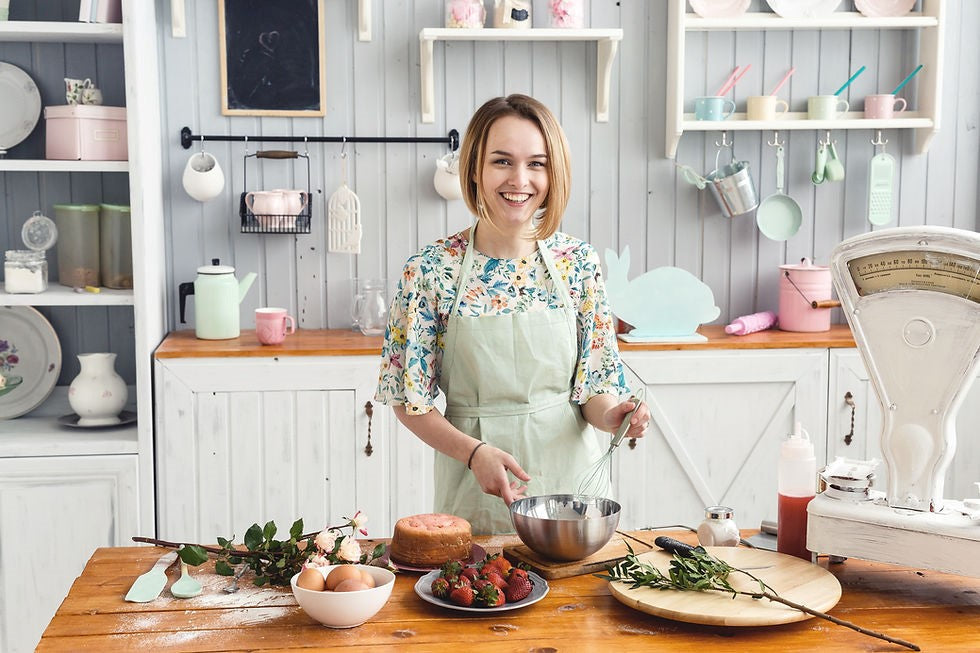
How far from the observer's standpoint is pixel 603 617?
5.19 feet

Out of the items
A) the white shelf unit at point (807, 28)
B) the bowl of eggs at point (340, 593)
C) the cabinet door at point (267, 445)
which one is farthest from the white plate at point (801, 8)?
the bowl of eggs at point (340, 593)

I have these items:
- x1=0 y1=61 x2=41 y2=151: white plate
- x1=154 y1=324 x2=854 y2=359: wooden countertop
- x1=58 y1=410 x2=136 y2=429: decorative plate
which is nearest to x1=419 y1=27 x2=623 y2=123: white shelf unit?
x1=154 y1=324 x2=854 y2=359: wooden countertop

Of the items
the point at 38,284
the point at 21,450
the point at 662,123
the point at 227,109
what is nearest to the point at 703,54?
the point at 662,123

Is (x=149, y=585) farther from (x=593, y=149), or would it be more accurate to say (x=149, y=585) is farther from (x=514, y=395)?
(x=593, y=149)

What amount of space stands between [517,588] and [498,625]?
0.07 meters

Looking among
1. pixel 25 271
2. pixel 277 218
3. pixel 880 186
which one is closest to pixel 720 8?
pixel 880 186

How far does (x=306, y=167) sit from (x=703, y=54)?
147 centimetres

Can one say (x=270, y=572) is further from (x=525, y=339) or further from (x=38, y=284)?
(x=38, y=284)

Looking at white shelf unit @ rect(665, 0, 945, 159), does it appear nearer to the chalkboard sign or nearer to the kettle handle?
the chalkboard sign

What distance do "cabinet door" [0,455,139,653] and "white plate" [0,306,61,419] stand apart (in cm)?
36

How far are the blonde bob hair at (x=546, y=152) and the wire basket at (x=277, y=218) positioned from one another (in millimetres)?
1601

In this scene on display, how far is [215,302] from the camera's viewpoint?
11.4ft

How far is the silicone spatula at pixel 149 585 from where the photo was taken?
1.66 meters

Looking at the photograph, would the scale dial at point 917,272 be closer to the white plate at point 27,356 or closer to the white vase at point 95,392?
the white vase at point 95,392
